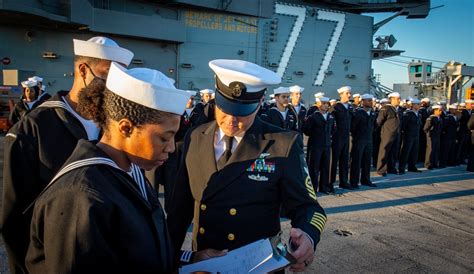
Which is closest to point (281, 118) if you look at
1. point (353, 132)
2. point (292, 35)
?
point (353, 132)

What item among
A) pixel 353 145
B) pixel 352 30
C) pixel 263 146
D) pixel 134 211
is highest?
pixel 352 30

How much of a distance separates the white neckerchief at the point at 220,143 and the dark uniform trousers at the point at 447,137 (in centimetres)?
1060

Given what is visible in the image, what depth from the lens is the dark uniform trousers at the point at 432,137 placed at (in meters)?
9.80

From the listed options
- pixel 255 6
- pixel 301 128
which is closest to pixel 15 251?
pixel 301 128

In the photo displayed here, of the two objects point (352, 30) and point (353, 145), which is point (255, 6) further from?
point (353, 145)

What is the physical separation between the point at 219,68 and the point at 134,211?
3.14 ft

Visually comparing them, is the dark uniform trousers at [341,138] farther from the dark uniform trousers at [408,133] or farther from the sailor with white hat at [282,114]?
the dark uniform trousers at [408,133]

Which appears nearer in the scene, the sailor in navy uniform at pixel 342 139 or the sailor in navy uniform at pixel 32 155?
the sailor in navy uniform at pixel 32 155

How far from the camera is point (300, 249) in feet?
4.73

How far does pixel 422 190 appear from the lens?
7062mm

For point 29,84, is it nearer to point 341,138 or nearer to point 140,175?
point 341,138

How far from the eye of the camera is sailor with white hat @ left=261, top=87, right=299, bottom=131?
20.7 ft

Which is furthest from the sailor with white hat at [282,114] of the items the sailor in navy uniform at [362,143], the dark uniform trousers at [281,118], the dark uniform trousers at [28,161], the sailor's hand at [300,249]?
the sailor's hand at [300,249]

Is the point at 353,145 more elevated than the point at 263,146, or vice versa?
the point at 263,146
